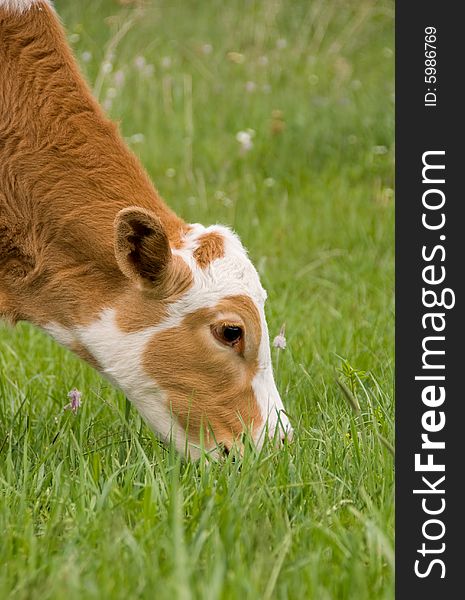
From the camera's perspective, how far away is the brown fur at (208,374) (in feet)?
13.1

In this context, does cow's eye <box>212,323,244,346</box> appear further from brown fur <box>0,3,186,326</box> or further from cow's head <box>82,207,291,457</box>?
brown fur <box>0,3,186,326</box>

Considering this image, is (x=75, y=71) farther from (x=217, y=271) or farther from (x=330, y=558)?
(x=330, y=558)

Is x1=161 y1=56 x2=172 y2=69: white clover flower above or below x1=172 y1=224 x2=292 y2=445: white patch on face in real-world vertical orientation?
above

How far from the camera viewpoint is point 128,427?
165 inches

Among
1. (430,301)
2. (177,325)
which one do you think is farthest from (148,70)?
(430,301)

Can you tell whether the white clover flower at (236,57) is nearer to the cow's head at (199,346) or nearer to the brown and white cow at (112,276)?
the brown and white cow at (112,276)

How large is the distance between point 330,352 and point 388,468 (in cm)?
171

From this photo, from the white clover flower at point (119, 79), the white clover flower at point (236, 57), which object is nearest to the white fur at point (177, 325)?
the white clover flower at point (119, 79)

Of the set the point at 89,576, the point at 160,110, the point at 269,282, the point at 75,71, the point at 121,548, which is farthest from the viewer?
the point at 160,110

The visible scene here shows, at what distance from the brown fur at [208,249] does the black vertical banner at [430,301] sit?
2.23 feet

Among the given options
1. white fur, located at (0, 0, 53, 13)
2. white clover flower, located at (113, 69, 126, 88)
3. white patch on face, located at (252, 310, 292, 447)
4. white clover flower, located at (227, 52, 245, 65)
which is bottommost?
white patch on face, located at (252, 310, 292, 447)

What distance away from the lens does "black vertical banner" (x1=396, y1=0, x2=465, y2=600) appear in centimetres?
324

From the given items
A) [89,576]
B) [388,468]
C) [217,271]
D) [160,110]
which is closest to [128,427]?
[217,271]

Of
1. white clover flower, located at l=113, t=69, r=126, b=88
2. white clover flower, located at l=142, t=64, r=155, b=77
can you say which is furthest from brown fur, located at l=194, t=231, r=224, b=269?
white clover flower, located at l=142, t=64, r=155, b=77
